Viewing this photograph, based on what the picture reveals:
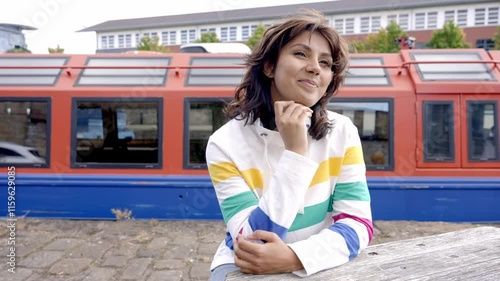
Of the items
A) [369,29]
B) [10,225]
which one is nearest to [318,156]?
[10,225]

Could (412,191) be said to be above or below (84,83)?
below

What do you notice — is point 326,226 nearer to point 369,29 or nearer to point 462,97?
point 462,97

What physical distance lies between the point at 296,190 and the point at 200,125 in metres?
4.11

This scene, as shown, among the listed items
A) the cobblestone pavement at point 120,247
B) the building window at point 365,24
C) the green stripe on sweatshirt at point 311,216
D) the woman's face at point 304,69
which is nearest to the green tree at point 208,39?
the building window at point 365,24

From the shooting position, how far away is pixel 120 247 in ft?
14.6

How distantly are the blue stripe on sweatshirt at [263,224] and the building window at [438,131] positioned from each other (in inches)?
170

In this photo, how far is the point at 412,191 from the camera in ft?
17.2

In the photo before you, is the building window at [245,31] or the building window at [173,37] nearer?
the building window at [245,31]

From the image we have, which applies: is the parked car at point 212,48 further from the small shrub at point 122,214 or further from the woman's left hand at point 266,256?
the woman's left hand at point 266,256

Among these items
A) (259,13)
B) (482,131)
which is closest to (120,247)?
(482,131)

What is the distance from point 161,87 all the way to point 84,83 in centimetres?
92

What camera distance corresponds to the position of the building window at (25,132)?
541 centimetres

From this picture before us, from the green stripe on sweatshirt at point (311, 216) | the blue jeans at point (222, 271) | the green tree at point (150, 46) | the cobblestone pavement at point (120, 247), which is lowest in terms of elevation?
the cobblestone pavement at point (120, 247)

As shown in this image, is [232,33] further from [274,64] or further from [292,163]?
[292,163]
